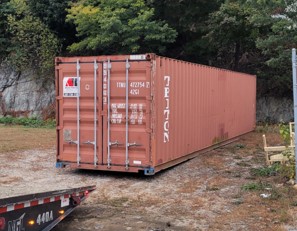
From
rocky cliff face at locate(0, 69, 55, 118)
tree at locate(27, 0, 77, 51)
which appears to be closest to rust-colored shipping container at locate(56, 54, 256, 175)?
tree at locate(27, 0, 77, 51)

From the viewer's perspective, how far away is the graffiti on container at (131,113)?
9.41 metres

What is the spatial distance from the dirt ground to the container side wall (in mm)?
632

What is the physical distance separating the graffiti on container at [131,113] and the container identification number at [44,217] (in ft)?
12.9

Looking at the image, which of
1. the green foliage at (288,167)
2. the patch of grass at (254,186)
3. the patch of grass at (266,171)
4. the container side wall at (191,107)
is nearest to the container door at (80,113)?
the container side wall at (191,107)

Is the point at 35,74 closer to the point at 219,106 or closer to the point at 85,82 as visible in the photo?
the point at 219,106

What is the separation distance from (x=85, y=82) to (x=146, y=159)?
7.28 feet

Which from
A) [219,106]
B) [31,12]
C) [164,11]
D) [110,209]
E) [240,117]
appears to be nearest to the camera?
[110,209]

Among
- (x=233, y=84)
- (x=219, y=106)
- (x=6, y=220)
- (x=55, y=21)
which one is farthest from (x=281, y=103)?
(x=6, y=220)

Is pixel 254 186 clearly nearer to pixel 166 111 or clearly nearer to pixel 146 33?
pixel 166 111

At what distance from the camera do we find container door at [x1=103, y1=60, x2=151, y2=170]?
934 centimetres

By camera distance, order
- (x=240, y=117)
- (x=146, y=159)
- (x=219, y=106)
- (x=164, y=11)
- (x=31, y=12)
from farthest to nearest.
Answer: (x=31, y=12) → (x=164, y=11) → (x=240, y=117) → (x=219, y=106) → (x=146, y=159)

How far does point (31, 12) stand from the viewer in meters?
25.2

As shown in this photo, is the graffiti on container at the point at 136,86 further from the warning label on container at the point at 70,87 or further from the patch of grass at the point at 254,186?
the patch of grass at the point at 254,186

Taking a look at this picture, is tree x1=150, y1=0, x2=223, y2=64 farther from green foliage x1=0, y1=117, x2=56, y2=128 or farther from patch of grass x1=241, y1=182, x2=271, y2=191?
patch of grass x1=241, y1=182, x2=271, y2=191
